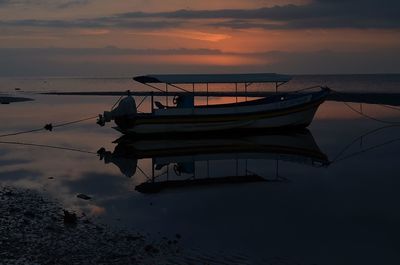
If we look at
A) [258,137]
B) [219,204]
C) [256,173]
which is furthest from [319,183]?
[258,137]

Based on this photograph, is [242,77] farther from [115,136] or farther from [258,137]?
[115,136]

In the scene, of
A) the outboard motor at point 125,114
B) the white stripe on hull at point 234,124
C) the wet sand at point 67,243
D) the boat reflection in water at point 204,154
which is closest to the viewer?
→ the wet sand at point 67,243

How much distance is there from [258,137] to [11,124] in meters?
17.9

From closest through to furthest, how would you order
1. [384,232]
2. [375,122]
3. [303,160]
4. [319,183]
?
[384,232] < [319,183] < [303,160] < [375,122]

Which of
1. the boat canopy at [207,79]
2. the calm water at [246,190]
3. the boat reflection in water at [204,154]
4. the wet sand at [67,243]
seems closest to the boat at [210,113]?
the boat canopy at [207,79]

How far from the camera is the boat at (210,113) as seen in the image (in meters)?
25.3

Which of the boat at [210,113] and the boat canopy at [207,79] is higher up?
the boat canopy at [207,79]

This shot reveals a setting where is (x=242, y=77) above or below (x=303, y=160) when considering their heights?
above

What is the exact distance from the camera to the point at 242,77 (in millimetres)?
26969

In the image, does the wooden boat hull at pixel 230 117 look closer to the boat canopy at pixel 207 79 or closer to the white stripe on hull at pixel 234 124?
the white stripe on hull at pixel 234 124

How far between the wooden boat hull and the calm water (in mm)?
999

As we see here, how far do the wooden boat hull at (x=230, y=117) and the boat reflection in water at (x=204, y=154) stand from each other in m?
0.62

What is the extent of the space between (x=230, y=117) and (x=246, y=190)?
12.3 m

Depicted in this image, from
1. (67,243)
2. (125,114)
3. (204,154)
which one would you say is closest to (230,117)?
(125,114)
